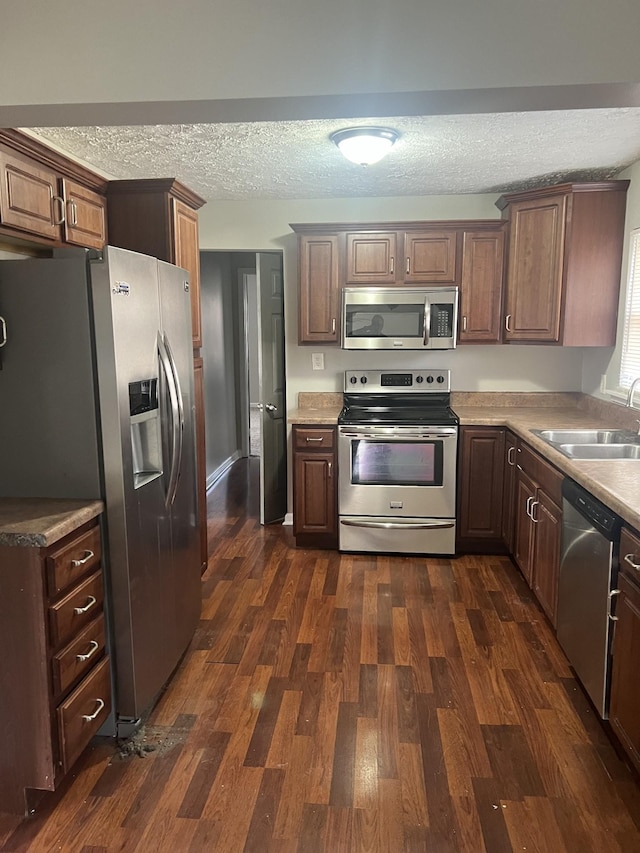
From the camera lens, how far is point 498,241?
13.5 feet

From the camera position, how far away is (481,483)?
4.02 metres

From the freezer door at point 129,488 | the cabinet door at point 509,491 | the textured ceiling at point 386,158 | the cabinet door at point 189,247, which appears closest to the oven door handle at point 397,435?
the cabinet door at point 509,491

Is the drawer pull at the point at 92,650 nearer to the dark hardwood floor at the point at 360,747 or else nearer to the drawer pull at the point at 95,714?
the drawer pull at the point at 95,714

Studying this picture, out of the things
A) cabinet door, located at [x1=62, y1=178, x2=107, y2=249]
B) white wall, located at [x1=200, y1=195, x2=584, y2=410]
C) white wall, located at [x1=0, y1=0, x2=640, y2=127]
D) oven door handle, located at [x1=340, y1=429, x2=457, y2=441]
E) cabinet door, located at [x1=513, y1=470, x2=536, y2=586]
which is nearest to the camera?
white wall, located at [x1=0, y1=0, x2=640, y2=127]

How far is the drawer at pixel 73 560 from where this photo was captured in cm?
189

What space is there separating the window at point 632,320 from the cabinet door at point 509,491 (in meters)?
0.75

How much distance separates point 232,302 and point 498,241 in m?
3.43

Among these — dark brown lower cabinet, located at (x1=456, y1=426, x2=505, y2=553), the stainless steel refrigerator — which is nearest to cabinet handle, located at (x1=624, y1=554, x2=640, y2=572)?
→ the stainless steel refrigerator

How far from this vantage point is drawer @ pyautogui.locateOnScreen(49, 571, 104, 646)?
1.91 meters

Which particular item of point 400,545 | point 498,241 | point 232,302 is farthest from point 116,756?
point 232,302

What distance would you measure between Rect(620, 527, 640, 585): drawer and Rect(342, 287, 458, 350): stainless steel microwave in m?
2.30

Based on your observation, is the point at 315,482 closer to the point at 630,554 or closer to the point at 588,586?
the point at 588,586

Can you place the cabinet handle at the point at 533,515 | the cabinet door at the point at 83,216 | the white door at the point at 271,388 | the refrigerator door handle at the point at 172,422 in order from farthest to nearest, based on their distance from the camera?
the white door at the point at 271,388
the cabinet handle at the point at 533,515
the cabinet door at the point at 83,216
the refrigerator door handle at the point at 172,422

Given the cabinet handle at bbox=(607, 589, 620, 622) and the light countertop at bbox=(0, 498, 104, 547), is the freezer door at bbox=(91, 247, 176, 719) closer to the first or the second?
the light countertop at bbox=(0, 498, 104, 547)
